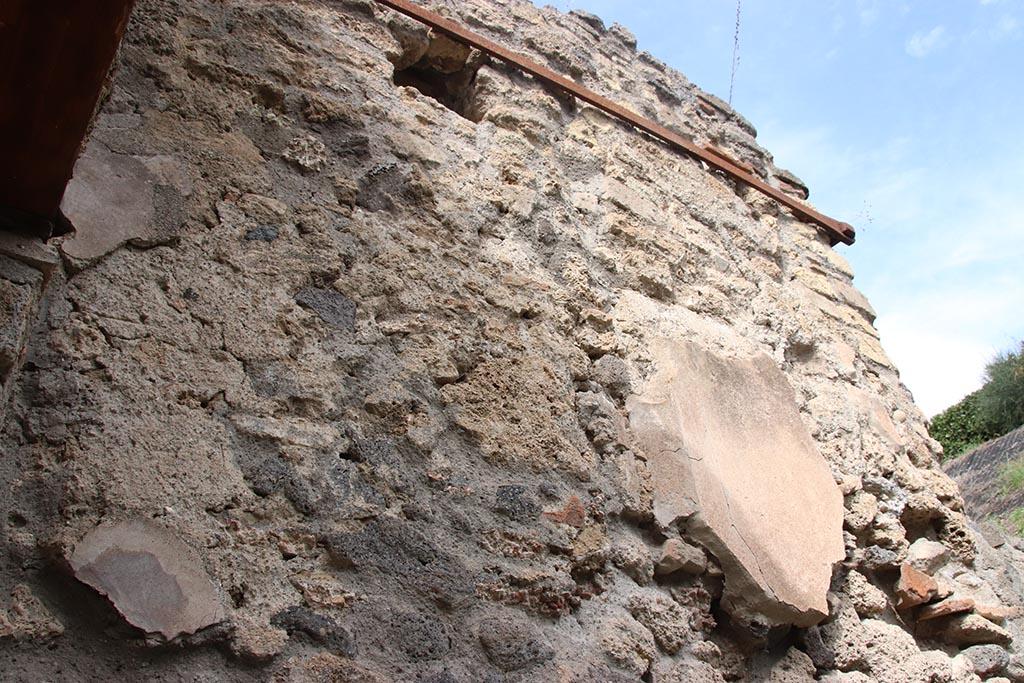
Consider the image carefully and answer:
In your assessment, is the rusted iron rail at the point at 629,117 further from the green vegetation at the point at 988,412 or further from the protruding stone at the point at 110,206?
the green vegetation at the point at 988,412

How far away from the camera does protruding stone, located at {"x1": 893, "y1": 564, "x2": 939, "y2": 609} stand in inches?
83.5

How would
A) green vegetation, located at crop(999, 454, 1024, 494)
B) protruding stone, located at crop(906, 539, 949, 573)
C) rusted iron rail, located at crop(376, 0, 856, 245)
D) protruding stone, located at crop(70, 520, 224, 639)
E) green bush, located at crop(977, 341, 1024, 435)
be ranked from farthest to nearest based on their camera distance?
green bush, located at crop(977, 341, 1024, 435), green vegetation, located at crop(999, 454, 1024, 494), rusted iron rail, located at crop(376, 0, 856, 245), protruding stone, located at crop(906, 539, 949, 573), protruding stone, located at crop(70, 520, 224, 639)

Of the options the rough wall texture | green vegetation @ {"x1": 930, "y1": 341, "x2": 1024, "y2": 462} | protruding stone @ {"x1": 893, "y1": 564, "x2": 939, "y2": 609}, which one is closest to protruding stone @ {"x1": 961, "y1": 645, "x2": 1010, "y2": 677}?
the rough wall texture

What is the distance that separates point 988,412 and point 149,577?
929cm

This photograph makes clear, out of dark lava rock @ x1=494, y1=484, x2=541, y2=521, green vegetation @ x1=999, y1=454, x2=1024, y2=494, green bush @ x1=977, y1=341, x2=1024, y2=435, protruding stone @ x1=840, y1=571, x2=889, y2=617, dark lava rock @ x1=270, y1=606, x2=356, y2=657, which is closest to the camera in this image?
dark lava rock @ x1=270, y1=606, x2=356, y2=657

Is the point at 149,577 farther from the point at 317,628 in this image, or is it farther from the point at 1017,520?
the point at 1017,520

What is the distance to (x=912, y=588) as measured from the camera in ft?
7.01

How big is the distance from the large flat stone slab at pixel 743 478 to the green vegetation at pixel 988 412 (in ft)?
24.0

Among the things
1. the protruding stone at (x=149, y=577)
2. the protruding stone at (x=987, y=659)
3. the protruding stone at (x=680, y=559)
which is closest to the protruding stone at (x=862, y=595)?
the protruding stone at (x=987, y=659)

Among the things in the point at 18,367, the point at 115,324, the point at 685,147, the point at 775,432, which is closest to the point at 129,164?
the point at 115,324

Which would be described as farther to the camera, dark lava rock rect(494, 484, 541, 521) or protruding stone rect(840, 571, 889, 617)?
protruding stone rect(840, 571, 889, 617)

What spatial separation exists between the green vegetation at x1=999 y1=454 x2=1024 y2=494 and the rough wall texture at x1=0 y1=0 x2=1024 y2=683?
2947 millimetres

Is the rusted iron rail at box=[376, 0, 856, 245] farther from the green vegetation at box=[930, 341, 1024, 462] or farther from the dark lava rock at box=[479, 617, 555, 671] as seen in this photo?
the green vegetation at box=[930, 341, 1024, 462]

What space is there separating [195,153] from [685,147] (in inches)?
71.0
